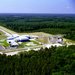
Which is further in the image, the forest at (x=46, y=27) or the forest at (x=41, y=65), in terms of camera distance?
the forest at (x=46, y=27)

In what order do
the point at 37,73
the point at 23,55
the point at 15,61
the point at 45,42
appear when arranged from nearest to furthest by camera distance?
the point at 37,73 → the point at 15,61 → the point at 23,55 → the point at 45,42

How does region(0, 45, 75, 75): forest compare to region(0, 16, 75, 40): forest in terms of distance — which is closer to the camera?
region(0, 45, 75, 75): forest

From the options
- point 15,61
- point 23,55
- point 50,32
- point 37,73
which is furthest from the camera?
point 50,32

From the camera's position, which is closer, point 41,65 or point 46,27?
point 41,65

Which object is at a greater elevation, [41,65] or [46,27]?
[41,65]

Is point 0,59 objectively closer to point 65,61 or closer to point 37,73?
point 37,73

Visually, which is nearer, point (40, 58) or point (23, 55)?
point (40, 58)

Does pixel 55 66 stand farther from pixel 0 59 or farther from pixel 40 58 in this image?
pixel 0 59

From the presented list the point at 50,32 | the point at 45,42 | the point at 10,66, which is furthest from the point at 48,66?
the point at 50,32

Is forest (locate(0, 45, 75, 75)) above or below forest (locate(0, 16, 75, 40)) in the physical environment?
above

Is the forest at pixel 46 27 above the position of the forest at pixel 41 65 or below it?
below
